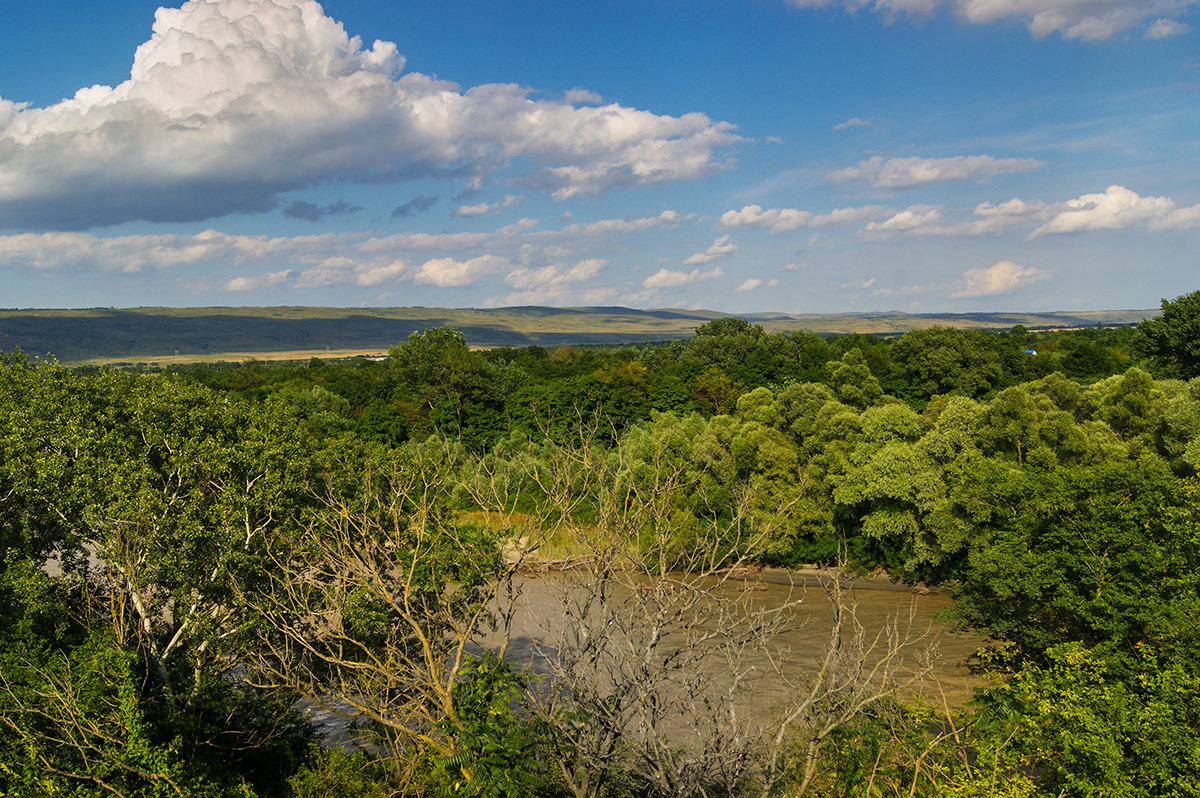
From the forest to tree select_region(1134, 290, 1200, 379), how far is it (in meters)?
17.2

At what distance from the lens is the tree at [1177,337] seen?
52.8 m

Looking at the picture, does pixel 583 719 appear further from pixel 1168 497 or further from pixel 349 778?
pixel 1168 497

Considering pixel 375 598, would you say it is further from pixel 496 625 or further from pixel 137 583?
pixel 137 583

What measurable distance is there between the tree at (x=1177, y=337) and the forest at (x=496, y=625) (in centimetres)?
1719

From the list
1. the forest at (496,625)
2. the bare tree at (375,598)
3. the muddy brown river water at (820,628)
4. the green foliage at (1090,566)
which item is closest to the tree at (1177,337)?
the forest at (496,625)

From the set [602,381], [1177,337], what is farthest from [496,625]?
[602,381]

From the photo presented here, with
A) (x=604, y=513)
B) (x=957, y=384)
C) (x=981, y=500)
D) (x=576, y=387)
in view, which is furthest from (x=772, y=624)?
(x=957, y=384)

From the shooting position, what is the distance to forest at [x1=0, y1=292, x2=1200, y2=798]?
12.9 m

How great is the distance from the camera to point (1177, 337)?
175 feet

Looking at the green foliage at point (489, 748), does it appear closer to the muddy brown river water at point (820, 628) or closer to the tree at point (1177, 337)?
the muddy brown river water at point (820, 628)

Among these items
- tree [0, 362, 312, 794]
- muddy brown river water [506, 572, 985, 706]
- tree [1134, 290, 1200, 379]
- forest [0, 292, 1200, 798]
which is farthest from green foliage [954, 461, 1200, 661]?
tree [1134, 290, 1200, 379]

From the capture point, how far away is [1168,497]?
82.5ft

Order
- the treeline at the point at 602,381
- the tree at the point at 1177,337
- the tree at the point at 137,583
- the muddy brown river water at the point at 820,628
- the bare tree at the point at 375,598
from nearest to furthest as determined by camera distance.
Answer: the tree at the point at 137,583
the bare tree at the point at 375,598
the muddy brown river water at the point at 820,628
the tree at the point at 1177,337
the treeline at the point at 602,381

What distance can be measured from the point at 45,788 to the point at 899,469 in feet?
121
